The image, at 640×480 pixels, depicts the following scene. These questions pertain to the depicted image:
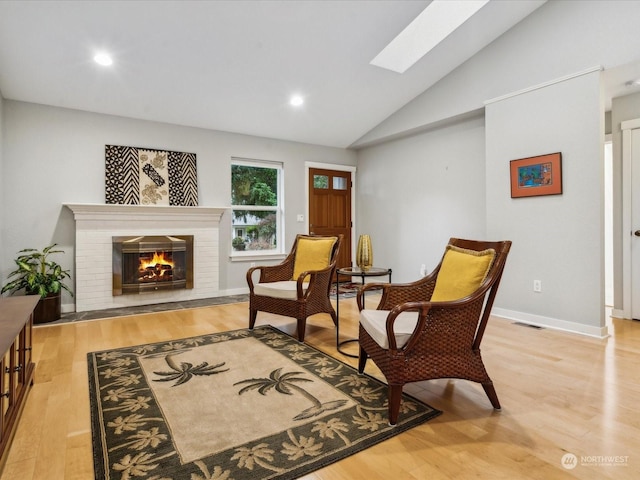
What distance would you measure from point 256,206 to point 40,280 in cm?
290

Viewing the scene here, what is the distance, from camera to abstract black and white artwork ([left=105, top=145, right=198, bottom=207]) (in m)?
4.58

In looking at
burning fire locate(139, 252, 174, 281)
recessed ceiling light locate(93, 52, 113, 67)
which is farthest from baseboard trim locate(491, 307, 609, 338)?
recessed ceiling light locate(93, 52, 113, 67)

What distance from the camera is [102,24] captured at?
3168 millimetres

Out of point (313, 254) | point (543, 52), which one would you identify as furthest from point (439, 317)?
point (543, 52)

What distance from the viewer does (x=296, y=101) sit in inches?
Result: 194

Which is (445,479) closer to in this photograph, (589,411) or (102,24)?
(589,411)

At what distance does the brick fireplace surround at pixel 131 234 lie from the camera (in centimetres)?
437

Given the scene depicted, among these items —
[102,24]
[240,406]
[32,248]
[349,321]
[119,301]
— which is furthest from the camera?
[119,301]

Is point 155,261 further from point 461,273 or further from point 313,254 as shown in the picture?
point 461,273

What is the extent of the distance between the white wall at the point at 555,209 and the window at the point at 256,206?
3.22 m

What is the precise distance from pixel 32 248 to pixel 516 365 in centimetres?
500

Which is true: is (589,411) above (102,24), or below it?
below

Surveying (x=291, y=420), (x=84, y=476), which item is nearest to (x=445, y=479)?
(x=291, y=420)

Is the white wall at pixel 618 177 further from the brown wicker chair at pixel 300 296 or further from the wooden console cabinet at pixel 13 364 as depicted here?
the wooden console cabinet at pixel 13 364
